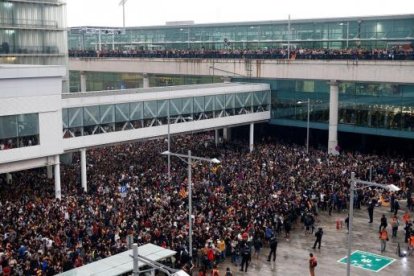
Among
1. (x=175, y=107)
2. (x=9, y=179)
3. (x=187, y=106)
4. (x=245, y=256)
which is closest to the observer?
(x=245, y=256)

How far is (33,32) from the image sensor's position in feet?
175

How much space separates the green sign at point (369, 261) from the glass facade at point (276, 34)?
31.5 metres

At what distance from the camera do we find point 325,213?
3469 cm

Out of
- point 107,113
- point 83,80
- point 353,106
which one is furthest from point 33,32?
point 353,106

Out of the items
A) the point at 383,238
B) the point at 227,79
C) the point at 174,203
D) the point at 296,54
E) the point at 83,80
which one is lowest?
the point at 383,238

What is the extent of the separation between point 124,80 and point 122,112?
3455 cm

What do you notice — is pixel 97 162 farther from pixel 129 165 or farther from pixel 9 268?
pixel 9 268

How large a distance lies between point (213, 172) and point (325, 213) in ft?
26.9

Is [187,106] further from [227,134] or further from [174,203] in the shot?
[174,203]

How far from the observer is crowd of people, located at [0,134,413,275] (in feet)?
79.7

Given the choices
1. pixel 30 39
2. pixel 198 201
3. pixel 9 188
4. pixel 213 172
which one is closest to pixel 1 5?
pixel 30 39

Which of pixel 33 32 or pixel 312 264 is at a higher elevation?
pixel 33 32

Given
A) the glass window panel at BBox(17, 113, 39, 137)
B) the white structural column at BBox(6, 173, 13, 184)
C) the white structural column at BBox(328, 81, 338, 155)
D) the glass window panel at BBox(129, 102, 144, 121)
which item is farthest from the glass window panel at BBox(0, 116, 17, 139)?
the white structural column at BBox(328, 81, 338, 155)

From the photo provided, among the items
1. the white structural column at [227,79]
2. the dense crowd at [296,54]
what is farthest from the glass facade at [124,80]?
the dense crowd at [296,54]
